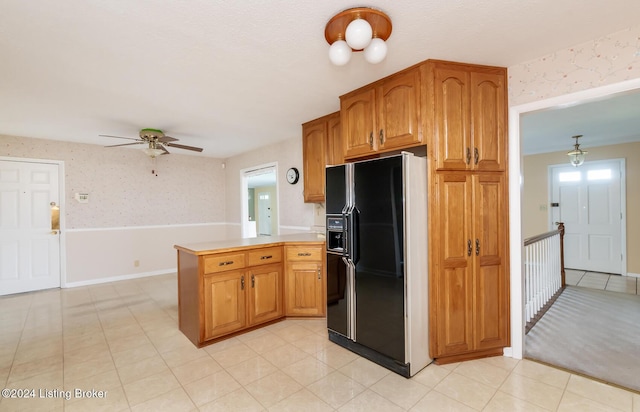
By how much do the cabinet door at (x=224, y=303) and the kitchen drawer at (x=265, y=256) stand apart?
19 cm

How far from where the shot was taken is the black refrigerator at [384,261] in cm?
215

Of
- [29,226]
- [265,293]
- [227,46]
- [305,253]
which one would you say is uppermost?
[227,46]

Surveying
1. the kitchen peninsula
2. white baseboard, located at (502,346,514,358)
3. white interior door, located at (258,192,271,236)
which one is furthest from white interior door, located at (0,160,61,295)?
white interior door, located at (258,192,271,236)

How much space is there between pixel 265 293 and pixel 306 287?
18.5 inches

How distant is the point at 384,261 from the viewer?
227 cm

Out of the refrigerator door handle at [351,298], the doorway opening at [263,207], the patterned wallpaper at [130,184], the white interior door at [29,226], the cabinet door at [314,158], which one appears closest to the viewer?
the refrigerator door handle at [351,298]

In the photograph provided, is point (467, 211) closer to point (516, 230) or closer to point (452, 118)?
point (516, 230)

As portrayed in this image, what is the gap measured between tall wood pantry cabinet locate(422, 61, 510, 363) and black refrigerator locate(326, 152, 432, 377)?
13 cm

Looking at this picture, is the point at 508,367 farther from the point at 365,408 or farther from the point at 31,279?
the point at 31,279

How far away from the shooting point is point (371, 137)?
8.63ft

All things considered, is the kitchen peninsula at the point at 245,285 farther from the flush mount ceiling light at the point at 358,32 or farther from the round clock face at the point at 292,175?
the flush mount ceiling light at the point at 358,32

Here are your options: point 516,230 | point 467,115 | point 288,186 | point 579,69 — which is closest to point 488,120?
point 467,115

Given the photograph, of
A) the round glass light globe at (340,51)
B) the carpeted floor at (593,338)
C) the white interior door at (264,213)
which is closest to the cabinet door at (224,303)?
→ the round glass light globe at (340,51)

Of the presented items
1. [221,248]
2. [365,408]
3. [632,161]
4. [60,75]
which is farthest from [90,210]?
[632,161]
